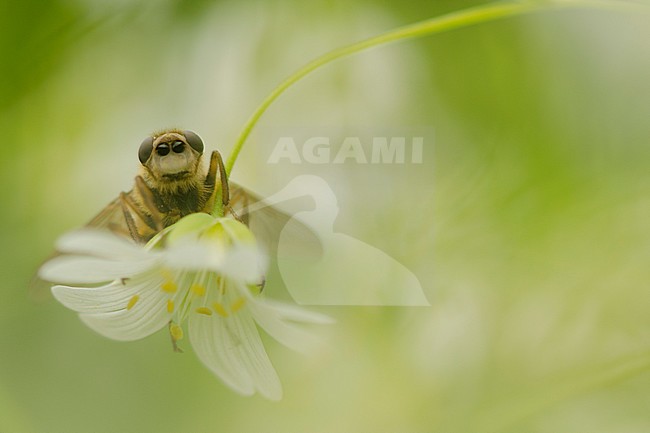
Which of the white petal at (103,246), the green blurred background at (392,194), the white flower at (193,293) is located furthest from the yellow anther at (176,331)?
the green blurred background at (392,194)

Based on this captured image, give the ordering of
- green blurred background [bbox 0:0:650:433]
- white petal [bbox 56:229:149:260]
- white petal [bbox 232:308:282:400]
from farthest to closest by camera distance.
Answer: green blurred background [bbox 0:0:650:433], white petal [bbox 232:308:282:400], white petal [bbox 56:229:149:260]

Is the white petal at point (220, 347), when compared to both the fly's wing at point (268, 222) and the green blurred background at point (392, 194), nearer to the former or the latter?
the fly's wing at point (268, 222)

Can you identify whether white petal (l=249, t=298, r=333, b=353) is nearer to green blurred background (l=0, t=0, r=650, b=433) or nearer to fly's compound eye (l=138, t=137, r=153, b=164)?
fly's compound eye (l=138, t=137, r=153, b=164)

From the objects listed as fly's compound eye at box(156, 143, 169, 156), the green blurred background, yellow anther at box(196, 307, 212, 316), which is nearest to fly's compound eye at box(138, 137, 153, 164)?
fly's compound eye at box(156, 143, 169, 156)

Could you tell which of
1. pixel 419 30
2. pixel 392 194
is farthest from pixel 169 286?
pixel 392 194

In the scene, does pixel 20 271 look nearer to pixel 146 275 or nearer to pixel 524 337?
pixel 146 275

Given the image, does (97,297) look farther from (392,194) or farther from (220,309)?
(392,194)
